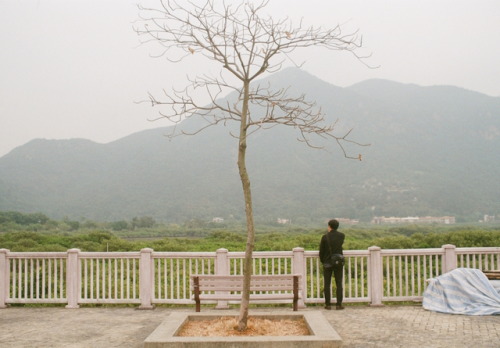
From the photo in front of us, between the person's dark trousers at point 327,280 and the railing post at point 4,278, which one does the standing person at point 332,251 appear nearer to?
the person's dark trousers at point 327,280

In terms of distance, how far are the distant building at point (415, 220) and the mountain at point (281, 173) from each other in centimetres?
148

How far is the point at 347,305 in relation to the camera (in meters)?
10.6

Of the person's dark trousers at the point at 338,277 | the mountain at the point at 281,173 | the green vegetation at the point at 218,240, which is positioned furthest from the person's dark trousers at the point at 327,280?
the mountain at the point at 281,173

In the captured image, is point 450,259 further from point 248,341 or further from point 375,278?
point 248,341

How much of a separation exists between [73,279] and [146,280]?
146 centimetres

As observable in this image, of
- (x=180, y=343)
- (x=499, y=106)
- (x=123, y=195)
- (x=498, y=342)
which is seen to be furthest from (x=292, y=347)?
(x=499, y=106)

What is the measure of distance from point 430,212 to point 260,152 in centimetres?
3981

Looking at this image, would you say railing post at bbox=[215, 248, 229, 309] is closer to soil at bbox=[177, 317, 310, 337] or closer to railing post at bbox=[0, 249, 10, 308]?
soil at bbox=[177, 317, 310, 337]

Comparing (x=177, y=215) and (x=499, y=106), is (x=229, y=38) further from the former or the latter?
(x=499, y=106)

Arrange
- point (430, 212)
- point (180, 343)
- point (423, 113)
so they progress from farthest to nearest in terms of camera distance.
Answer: point (423, 113), point (430, 212), point (180, 343)

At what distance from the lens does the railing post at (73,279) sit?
1065cm

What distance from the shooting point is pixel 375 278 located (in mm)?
10516

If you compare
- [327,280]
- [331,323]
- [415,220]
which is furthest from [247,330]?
[415,220]

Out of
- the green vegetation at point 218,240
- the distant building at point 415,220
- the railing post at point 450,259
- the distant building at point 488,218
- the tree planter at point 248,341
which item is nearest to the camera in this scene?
the tree planter at point 248,341
